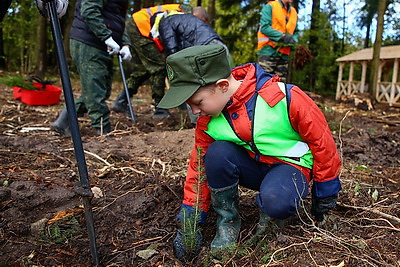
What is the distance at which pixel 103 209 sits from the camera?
244 centimetres

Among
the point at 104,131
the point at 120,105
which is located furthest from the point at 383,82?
the point at 104,131

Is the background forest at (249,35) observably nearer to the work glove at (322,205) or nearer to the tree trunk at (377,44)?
the tree trunk at (377,44)

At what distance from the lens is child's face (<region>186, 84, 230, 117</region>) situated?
6.06 feet

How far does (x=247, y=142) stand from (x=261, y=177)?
26cm

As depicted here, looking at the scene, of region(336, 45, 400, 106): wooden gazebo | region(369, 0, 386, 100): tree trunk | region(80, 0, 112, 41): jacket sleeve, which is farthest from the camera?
region(336, 45, 400, 106): wooden gazebo

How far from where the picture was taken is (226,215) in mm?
2100

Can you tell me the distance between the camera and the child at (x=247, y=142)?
1.81 m

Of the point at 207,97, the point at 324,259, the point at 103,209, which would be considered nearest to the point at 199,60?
the point at 207,97

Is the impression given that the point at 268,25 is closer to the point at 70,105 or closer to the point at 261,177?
the point at 261,177

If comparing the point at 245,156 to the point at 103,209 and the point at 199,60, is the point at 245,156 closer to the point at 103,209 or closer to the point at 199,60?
the point at 199,60

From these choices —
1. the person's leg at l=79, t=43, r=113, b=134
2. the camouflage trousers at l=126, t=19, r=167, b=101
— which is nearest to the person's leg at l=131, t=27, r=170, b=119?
the camouflage trousers at l=126, t=19, r=167, b=101

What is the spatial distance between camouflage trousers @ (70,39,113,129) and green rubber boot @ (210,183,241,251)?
272cm

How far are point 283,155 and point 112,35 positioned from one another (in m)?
3.27

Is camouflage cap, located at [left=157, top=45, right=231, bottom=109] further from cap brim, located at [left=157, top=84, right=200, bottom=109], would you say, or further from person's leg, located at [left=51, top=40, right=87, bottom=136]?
person's leg, located at [left=51, top=40, right=87, bottom=136]
